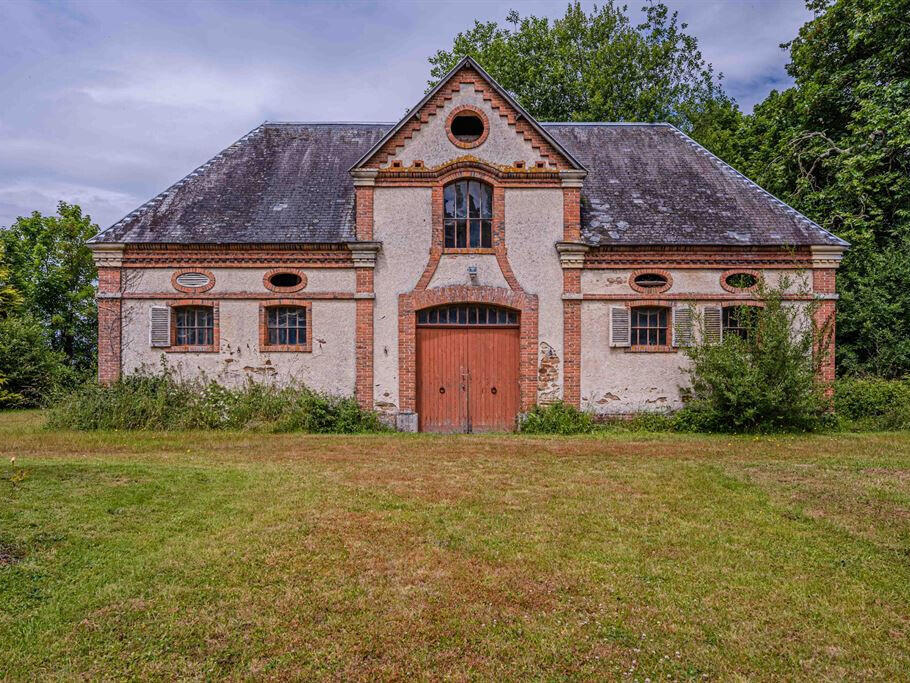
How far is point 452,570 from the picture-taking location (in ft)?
15.6

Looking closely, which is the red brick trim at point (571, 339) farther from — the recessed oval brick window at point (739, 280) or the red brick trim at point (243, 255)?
the red brick trim at point (243, 255)

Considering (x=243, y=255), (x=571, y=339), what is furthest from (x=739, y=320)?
(x=243, y=255)

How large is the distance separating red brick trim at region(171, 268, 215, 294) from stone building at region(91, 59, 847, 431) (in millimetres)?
32

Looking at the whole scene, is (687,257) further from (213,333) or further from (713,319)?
(213,333)

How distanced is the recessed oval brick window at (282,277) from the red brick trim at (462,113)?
4661 mm

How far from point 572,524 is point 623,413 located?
23.9ft

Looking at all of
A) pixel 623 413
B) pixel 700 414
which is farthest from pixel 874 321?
pixel 623 413

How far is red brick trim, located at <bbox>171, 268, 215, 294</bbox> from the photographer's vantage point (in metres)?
12.7

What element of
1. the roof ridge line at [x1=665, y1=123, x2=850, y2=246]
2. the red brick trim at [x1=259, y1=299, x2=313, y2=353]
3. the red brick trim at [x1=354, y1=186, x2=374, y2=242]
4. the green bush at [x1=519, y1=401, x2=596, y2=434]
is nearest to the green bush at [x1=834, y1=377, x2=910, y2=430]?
the roof ridge line at [x1=665, y1=123, x2=850, y2=246]

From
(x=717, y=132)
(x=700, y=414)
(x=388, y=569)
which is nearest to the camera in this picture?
(x=388, y=569)

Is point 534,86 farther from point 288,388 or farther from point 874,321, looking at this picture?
point 288,388

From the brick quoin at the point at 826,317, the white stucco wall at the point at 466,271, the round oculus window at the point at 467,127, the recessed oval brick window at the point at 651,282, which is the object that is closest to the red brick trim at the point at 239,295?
the white stucco wall at the point at 466,271

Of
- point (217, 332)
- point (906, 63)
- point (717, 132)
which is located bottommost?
point (217, 332)

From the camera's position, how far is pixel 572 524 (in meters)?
5.89
